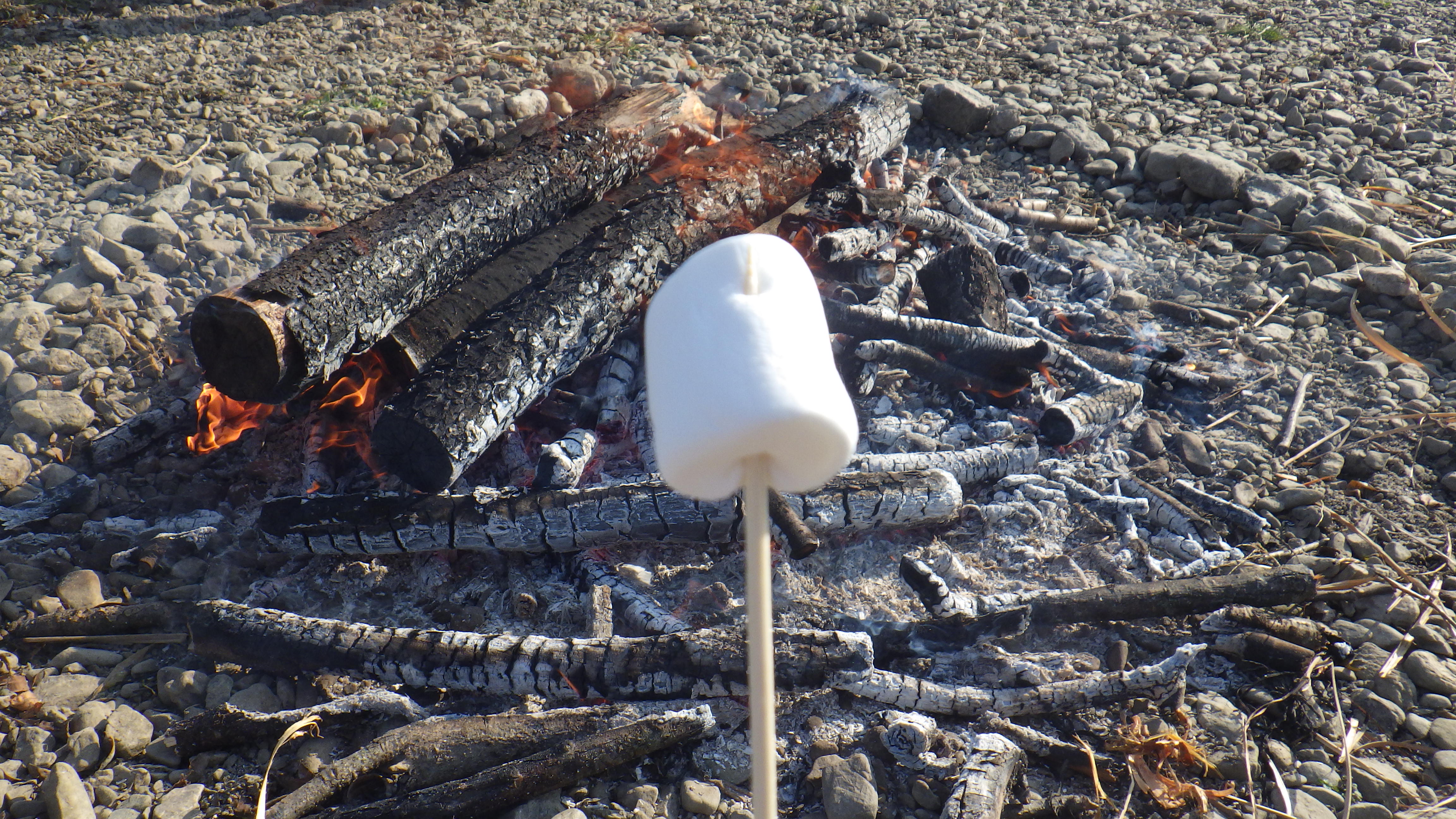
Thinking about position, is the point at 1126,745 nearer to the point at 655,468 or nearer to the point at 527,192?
the point at 655,468

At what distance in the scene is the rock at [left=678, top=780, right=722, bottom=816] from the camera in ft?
7.72

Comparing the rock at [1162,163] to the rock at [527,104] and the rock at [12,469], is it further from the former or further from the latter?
the rock at [12,469]

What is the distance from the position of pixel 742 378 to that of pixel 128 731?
2.44 metres

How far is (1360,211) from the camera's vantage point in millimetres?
5156

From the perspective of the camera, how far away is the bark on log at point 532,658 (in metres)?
2.60

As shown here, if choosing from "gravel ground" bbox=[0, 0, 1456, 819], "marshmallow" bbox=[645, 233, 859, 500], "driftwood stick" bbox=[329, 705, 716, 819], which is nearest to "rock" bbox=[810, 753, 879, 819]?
"gravel ground" bbox=[0, 0, 1456, 819]

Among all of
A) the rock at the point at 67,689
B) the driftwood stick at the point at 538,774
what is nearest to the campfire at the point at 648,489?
the driftwood stick at the point at 538,774

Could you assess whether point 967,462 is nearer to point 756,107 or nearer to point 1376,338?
point 1376,338

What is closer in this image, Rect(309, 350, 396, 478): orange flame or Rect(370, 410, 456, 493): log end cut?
Rect(370, 410, 456, 493): log end cut

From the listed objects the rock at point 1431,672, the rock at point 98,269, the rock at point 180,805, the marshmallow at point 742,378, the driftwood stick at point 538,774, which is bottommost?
the rock at point 1431,672

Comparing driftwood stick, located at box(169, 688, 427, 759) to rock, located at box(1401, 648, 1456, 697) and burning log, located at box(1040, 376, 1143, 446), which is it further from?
rock, located at box(1401, 648, 1456, 697)

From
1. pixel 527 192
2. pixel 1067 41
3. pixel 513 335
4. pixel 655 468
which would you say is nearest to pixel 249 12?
pixel 527 192

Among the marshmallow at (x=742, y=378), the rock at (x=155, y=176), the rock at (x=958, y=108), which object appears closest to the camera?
the marshmallow at (x=742, y=378)

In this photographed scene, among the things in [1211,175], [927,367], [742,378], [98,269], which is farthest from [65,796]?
[1211,175]
